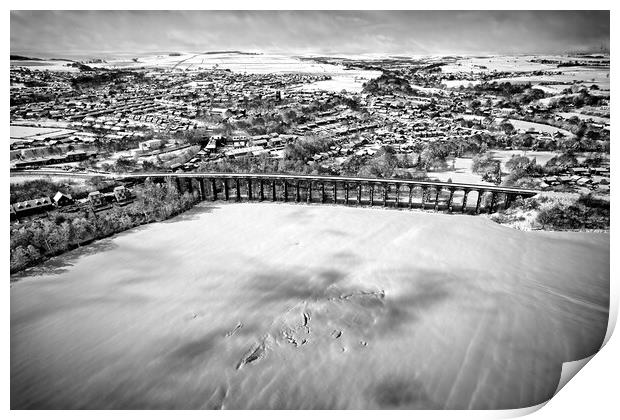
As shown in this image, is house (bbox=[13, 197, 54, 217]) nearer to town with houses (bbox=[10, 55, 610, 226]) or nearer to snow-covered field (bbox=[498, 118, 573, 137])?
town with houses (bbox=[10, 55, 610, 226])

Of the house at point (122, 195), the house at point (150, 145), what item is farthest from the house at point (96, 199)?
the house at point (150, 145)

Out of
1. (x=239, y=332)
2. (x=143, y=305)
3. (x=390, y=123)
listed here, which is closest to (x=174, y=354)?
(x=239, y=332)

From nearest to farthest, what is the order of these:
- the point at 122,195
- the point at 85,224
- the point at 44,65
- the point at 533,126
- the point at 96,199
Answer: the point at 44,65, the point at 85,224, the point at 96,199, the point at 122,195, the point at 533,126

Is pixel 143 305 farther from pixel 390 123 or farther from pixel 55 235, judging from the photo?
pixel 390 123

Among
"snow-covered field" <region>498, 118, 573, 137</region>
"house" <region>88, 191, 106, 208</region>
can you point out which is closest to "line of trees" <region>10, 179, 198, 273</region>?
"house" <region>88, 191, 106, 208</region>

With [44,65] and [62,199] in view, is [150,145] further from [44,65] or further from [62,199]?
[44,65]

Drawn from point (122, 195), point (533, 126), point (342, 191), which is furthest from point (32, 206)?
point (533, 126)
